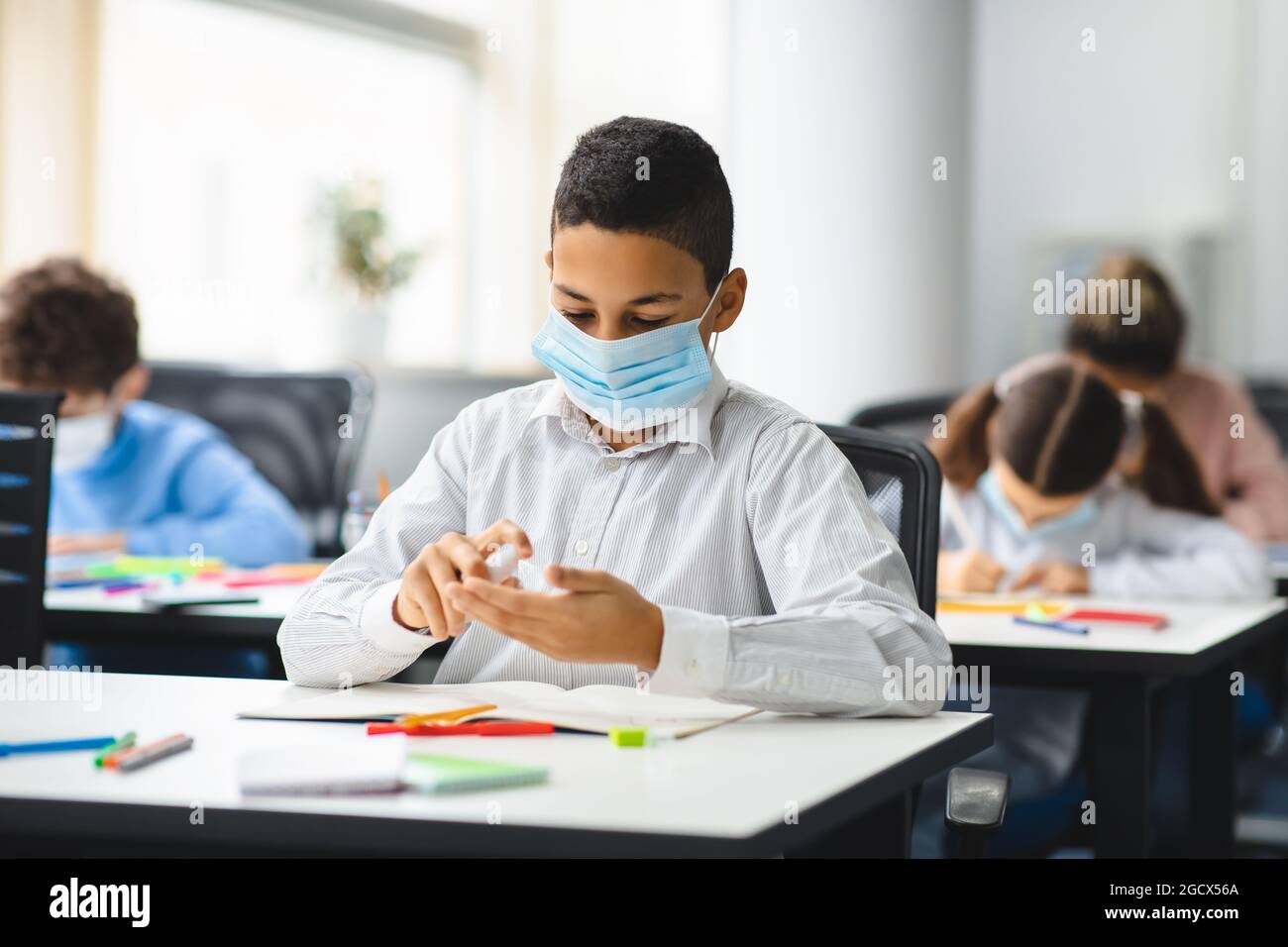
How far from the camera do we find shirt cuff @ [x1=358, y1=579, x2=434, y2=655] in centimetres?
147

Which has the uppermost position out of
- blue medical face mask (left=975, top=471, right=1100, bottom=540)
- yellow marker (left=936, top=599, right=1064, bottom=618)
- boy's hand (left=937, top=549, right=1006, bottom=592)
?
blue medical face mask (left=975, top=471, right=1100, bottom=540)

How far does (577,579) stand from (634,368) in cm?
40

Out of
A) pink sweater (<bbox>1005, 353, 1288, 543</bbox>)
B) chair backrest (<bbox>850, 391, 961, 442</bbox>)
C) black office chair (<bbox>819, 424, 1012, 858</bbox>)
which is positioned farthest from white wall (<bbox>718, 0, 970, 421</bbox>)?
black office chair (<bbox>819, 424, 1012, 858</bbox>)

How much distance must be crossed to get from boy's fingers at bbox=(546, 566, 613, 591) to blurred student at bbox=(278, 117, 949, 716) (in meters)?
0.18

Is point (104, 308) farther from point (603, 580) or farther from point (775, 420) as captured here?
point (603, 580)

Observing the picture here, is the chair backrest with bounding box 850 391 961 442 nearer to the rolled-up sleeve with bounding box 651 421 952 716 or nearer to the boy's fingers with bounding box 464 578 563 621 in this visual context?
the rolled-up sleeve with bounding box 651 421 952 716

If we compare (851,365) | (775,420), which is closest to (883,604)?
(775,420)

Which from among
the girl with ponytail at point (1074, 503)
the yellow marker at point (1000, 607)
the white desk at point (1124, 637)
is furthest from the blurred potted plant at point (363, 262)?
the white desk at point (1124, 637)

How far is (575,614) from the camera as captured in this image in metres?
1.25

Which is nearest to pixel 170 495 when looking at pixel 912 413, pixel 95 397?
pixel 95 397

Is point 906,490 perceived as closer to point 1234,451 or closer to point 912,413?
point 912,413

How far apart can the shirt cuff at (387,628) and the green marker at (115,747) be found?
28cm

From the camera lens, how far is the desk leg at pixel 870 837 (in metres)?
1.33

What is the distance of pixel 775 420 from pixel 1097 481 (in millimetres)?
1328
